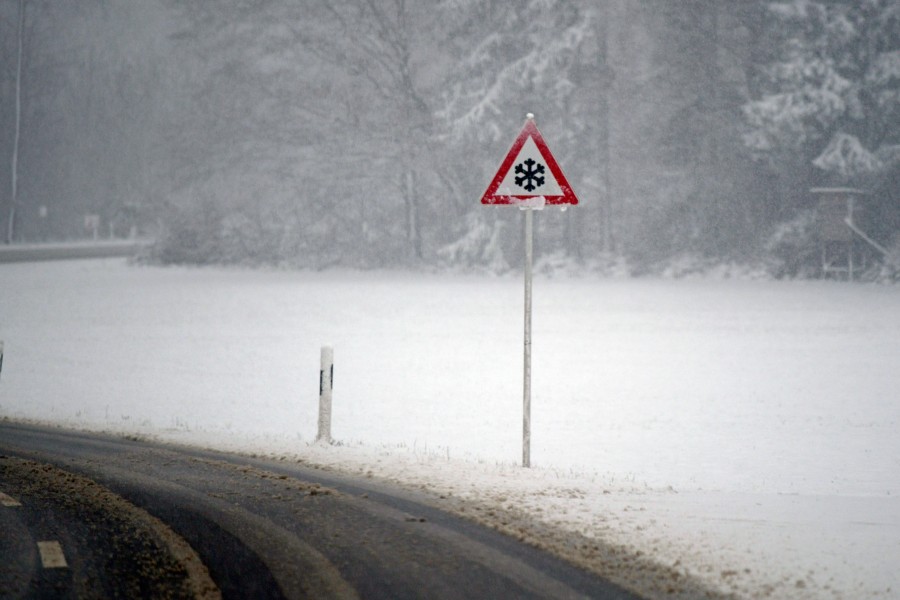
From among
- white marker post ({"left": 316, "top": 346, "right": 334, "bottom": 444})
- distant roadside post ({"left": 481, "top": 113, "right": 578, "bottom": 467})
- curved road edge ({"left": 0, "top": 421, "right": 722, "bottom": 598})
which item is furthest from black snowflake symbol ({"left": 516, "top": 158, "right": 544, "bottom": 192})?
curved road edge ({"left": 0, "top": 421, "right": 722, "bottom": 598})

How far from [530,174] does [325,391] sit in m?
3.39

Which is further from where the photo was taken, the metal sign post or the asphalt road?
the metal sign post

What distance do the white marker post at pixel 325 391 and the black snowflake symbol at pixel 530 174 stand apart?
2914 millimetres

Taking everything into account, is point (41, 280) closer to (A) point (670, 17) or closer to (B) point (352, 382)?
(B) point (352, 382)

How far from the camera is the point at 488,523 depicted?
701cm

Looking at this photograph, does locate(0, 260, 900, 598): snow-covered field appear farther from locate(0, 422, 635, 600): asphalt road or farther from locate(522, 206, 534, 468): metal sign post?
locate(0, 422, 635, 600): asphalt road

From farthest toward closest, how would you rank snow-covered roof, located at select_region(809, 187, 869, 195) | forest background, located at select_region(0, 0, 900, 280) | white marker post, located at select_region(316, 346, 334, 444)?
forest background, located at select_region(0, 0, 900, 280)
snow-covered roof, located at select_region(809, 187, 869, 195)
white marker post, located at select_region(316, 346, 334, 444)

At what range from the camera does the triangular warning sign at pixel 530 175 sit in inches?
372

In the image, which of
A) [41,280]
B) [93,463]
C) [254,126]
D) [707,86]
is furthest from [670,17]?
[93,463]

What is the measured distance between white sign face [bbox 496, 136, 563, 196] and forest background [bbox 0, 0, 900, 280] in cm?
3505

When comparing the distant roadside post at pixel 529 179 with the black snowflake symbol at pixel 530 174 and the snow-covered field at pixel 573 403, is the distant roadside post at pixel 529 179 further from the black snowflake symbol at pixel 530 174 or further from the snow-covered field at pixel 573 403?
the snow-covered field at pixel 573 403

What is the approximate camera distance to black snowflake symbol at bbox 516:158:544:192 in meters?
9.47

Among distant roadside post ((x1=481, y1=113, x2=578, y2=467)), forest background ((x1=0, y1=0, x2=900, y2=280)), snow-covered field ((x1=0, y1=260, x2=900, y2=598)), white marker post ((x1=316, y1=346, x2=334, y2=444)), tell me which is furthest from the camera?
forest background ((x1=0, y1=0, x2=900, y2=280))

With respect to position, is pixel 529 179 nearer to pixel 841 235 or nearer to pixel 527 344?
pixel 527 344
